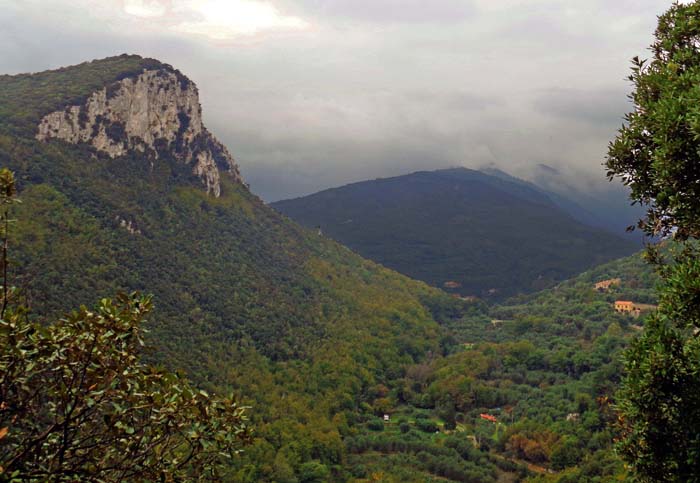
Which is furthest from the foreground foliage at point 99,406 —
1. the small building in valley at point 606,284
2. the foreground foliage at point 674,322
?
the small building in valley at point 606,284

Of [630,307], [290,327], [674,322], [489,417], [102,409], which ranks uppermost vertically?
[674,322]

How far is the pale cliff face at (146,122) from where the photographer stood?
88.8 meters

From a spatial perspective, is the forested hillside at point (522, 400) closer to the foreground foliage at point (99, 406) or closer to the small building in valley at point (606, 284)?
the small building in valley at point (606, 284)

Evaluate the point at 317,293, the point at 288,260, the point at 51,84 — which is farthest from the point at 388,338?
the point at 51,84

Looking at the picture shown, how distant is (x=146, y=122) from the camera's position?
346 feet

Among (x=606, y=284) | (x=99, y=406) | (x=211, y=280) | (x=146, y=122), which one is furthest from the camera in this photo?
(x=606, y=284)

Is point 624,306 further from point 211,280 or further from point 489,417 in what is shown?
point 211,280

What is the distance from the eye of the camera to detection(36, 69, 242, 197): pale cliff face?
88.8 metres

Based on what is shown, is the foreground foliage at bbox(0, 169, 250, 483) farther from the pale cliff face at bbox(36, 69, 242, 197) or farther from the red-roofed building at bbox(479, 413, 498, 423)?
the pale cliff face at bbox(36, 69, 242, 197)

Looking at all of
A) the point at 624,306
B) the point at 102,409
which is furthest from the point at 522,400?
the point at 102,409

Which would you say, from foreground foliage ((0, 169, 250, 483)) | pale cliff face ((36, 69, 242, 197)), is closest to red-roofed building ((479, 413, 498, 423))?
pale cliff face ((36, 69, 242, 197))

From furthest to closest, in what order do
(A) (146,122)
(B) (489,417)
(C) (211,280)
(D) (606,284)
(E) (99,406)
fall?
1. (D) (606,284)
2. (A) (146,122)
3. (C) (211,280)
4. (B) (489,417)
5. (E) (99,406)

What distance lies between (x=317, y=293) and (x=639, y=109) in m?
99.2

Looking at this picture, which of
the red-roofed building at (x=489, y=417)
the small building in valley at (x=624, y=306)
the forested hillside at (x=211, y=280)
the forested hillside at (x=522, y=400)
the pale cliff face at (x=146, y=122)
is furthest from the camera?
the small building in valley at (x=624, y=306)
